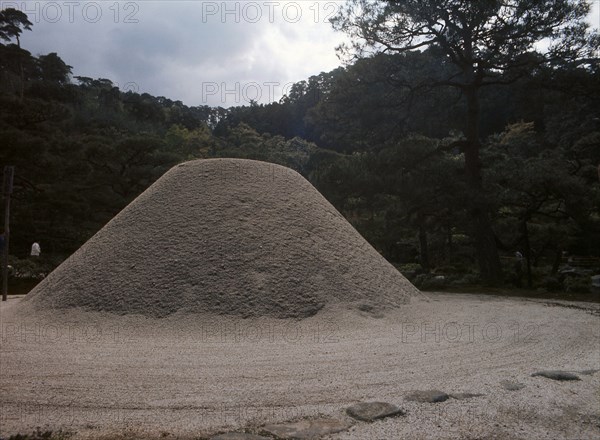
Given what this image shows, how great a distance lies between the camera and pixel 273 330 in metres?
5.83

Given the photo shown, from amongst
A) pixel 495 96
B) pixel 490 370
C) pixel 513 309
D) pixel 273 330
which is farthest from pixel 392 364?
pixel 495 96

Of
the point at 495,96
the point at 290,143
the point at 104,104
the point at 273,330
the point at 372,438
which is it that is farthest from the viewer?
the point at 104,104

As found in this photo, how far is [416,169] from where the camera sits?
12406 mm

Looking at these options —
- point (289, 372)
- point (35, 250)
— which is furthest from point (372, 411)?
point (35, 250)

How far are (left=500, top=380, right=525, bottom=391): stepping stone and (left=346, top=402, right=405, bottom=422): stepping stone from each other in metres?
1.09

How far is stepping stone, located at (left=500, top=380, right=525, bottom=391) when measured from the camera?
12.3 ft

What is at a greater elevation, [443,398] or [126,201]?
[126,201]

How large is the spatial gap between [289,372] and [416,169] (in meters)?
9.11

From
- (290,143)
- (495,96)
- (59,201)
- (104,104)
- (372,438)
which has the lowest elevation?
(372,438)

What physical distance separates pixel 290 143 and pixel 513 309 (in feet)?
93.4

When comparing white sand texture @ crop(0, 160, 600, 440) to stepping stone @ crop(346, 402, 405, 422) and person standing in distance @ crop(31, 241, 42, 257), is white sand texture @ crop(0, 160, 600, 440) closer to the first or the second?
stepping stone @ crop(346, 402, 405, 422)

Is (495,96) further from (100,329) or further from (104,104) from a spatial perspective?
(104,104)

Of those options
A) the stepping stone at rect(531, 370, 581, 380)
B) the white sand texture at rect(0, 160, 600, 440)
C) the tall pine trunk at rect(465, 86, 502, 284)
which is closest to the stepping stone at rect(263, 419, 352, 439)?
the white sand texture at rect(0, 160, 600, 440)

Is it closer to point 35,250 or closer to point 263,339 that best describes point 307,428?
point 263,339
